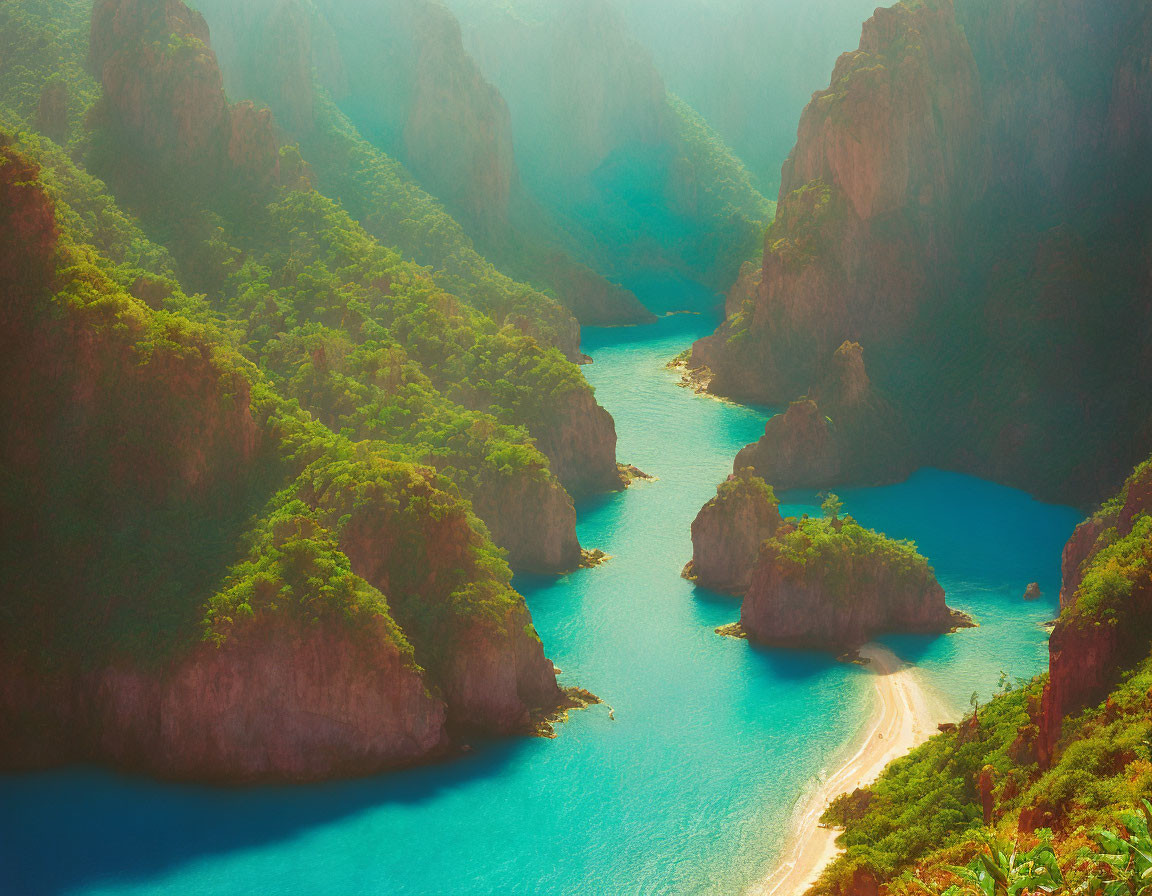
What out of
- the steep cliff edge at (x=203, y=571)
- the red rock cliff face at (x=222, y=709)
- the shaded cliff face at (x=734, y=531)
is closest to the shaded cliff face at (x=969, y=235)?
the shaded cliff face at (x=734, y=531)

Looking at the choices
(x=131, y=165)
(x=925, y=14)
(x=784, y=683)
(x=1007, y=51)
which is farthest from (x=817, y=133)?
(x=784, y=683)

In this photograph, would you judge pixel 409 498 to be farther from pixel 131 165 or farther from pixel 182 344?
pixel 131 165

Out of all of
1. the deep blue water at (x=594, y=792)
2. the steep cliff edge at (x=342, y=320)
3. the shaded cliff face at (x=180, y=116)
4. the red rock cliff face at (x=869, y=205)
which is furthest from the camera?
the red rock cliff face at (x=869, y=205)

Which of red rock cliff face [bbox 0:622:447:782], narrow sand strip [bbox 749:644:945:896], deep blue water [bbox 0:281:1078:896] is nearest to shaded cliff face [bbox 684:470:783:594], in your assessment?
deep blue water [bbox 0:281:1078:896]

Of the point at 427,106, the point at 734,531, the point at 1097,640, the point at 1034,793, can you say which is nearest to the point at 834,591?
the point at 734,531

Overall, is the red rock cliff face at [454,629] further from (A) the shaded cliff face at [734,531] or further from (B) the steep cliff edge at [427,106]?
(B) the steep cliff edge at [427,106]

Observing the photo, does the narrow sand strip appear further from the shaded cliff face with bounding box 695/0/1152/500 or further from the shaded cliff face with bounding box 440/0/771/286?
the shaded cliff face with bounding box 440/0/771/286
